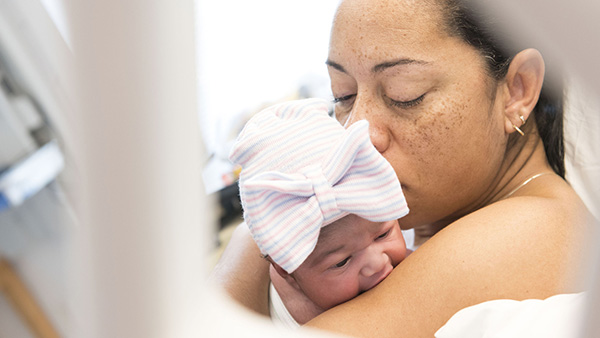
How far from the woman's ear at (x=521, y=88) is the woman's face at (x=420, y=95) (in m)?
0.02

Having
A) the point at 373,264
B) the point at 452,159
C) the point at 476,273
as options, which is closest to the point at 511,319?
the point at 476,273

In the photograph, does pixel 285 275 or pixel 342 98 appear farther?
pixel 342 98

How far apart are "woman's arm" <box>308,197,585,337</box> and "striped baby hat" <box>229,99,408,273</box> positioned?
0.34 feet

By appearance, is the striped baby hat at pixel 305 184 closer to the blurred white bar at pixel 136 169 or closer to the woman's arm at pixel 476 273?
the woman's arm at pixel 476 273

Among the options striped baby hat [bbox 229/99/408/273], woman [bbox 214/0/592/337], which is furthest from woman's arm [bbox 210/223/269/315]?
striped baby hat [bbox 229/99/408/273]

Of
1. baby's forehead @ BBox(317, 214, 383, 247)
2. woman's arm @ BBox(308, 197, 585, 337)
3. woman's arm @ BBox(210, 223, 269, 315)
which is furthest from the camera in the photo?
woman's arm @ BBox(210, 223, 269, 315)

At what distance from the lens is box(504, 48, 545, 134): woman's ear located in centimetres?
92

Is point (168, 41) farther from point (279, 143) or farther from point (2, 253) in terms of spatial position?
point (2, 253)

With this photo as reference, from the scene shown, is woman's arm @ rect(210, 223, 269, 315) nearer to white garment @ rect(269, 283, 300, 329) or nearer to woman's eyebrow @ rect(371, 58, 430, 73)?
white garment @ rect(269, 283, 300, 329)

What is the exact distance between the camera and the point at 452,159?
0.96 meters

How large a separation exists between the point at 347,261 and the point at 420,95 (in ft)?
1.01

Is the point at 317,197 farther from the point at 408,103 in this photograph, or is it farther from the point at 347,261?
the point at 408,103

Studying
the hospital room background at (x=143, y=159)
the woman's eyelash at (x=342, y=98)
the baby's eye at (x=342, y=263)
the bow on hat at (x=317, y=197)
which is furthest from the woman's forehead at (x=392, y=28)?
the hospital room background at (x=143, y=159)

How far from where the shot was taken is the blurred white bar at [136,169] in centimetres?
13
